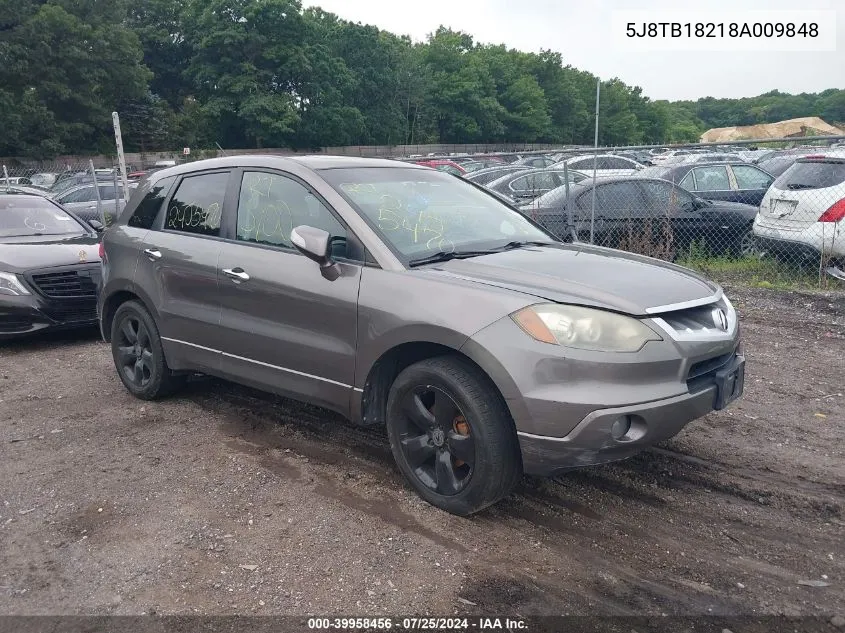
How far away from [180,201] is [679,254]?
718 centimetres

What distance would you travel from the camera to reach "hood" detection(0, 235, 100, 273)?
7277mm

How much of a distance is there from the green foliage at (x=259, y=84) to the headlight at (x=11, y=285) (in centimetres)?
4251

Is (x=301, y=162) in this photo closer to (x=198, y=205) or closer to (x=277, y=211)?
(x=277, y=211)

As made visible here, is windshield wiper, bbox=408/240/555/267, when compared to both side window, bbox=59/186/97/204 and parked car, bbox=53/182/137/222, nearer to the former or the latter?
parked car, bbox=53/182/137/222

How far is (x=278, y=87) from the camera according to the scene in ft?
203

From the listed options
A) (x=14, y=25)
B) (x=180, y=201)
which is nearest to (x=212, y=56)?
(x=14, y=25)

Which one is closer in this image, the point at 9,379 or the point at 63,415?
the point at 63,415

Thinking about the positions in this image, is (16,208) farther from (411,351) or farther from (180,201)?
(411,351)

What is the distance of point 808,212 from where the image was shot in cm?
847

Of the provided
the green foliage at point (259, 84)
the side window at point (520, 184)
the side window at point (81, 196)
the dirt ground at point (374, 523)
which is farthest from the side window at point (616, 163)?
the green foliage at point (259, 84)

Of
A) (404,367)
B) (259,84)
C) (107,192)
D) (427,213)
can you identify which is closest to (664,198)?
(427,213)

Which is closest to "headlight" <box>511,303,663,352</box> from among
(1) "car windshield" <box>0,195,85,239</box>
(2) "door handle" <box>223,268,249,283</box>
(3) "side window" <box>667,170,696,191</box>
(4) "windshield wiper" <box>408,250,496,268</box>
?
(4) "windshield wiper" <box>408,250,496,268</box>

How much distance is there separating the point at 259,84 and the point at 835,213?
188ft

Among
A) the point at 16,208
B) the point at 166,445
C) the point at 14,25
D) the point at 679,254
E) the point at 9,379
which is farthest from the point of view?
the point at 14,25
